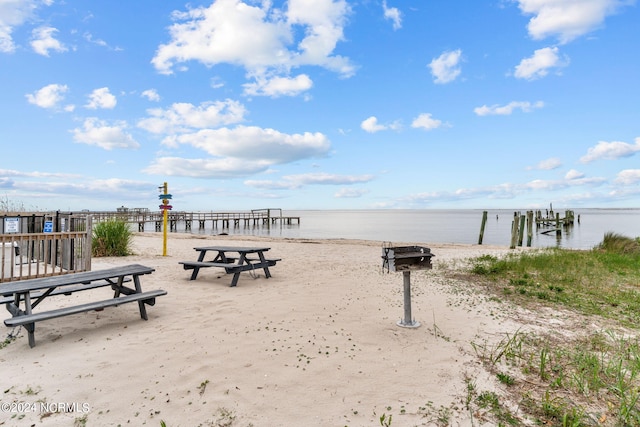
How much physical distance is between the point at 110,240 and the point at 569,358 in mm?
11777

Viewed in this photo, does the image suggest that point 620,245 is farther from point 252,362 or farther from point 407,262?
→ point 252,362

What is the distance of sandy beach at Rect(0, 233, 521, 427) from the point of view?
260 cm

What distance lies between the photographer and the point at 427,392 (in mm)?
2873

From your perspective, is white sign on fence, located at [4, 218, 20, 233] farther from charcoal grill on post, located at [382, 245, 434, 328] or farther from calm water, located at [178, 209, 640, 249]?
calm water, located at [178, 209, 640, 249]

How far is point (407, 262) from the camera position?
4.34 m

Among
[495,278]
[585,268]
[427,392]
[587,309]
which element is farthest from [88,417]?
[585,268]

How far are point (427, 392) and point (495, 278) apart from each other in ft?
19.4

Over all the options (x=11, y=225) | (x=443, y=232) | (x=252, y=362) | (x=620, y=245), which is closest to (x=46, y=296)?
(x=252, y=362)

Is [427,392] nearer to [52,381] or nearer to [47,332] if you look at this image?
[52,381]

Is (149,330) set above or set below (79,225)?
below

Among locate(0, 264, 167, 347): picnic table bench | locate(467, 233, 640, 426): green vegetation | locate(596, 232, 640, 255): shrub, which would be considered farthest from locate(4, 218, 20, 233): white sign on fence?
locate(596, 232, 640, 255): shrub

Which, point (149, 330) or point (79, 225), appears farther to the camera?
point (79, 225)

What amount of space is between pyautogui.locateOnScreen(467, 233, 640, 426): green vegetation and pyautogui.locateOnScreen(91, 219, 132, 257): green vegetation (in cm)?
1054

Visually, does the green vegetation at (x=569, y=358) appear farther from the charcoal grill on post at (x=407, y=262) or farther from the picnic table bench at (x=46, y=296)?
the picnic table bench at (x=46, y=296)
